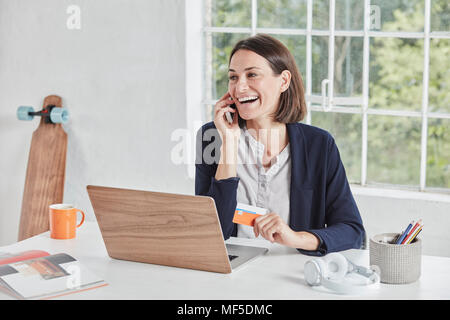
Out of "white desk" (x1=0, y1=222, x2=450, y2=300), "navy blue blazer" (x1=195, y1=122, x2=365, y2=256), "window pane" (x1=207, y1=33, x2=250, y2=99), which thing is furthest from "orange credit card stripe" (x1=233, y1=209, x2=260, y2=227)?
"window pane" (x1=207, y1=33, x2=250, y2=99)

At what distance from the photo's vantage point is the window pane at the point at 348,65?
290 centimetres

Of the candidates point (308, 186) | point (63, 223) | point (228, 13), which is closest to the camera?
point (63, 223)

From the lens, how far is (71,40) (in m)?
3.31

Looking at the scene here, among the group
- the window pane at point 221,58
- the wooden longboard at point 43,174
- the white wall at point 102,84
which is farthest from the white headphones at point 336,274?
the wooden longboard at point 43,174

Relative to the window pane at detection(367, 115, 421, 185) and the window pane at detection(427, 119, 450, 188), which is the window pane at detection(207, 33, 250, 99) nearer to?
the window pane at detection(367, 115, 421, 185)

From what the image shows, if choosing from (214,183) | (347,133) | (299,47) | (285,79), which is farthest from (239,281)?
(299,47)

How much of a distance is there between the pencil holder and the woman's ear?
83 cm

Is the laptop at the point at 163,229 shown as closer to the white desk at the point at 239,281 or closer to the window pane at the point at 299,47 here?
the white desk at the point at 239,281

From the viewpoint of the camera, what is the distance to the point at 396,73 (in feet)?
9.41

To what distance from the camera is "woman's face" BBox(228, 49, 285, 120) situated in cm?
215

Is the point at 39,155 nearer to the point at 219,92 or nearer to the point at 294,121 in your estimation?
the point at 219,92

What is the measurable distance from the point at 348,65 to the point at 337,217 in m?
1.15

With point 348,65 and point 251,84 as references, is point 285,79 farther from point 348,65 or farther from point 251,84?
point 348,65
